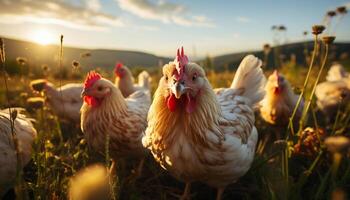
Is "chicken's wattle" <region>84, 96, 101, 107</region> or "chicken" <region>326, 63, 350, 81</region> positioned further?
"chicken" <region>326, 63, 350, 81</region>

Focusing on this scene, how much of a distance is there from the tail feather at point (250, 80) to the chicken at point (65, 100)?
2781 mm

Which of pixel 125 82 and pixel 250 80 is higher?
pixel 250 80

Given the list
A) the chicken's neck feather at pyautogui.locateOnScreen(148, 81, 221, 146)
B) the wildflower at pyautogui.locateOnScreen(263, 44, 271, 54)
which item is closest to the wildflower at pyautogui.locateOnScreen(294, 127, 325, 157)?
the chicken's neck feather at pyautogui.locateOnScreen(148, 81, 221, 146)

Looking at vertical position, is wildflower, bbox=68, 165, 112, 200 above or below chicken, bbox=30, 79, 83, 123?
above

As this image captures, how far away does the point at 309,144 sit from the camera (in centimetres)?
323

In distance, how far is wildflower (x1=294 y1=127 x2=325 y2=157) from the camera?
10.4ft

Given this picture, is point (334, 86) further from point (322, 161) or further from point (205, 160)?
point (205, 160)

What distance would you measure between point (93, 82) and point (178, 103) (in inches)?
58.0

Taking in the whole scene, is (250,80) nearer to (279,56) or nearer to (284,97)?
(284,97)

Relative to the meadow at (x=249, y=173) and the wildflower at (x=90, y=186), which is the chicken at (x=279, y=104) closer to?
the meadow at (x=249, y=173)

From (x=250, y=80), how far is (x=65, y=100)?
3241mm

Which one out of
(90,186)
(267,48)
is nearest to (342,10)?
(267,48)

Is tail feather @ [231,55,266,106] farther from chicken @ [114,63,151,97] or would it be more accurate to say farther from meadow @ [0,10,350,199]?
chicken @ [114,63,151,97]

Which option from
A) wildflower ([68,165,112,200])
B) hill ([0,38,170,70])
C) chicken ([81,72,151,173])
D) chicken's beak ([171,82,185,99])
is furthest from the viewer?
hill ([0,38,170,70])
